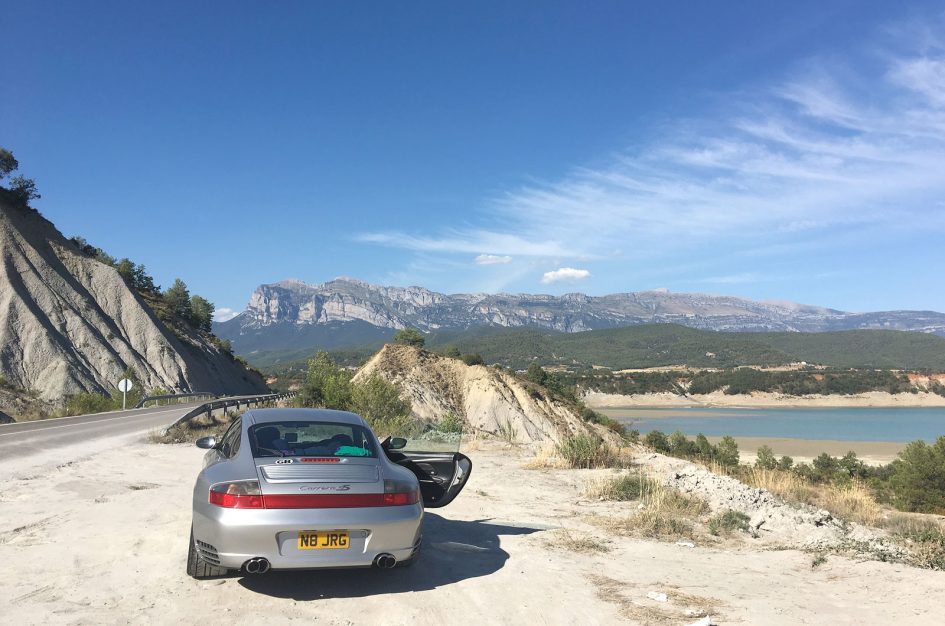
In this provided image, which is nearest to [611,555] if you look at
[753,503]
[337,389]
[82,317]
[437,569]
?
[437,569]

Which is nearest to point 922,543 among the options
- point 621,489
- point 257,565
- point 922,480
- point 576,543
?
point 576,543

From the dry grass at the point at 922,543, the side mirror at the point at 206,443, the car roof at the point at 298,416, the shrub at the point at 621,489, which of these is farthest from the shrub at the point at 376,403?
the dry grass at the point at 922,543

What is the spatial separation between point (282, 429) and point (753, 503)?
7074 millimetres

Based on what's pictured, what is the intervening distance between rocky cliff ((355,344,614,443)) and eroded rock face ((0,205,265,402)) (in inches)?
641

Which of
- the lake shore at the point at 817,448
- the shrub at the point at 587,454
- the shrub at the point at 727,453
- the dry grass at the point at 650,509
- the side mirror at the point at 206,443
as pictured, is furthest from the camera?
the lake shore at the point at 817,448

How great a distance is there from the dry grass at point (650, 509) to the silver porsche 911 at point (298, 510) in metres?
3.82

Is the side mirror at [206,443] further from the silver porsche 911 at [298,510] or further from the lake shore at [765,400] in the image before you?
the lake shore at [765,400]

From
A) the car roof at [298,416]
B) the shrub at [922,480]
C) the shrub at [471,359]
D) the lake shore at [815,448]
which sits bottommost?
the lake shore at [815,448]

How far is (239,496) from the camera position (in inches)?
204

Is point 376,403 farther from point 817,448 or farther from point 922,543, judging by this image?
point 817,448

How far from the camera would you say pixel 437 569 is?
6348 millimetres

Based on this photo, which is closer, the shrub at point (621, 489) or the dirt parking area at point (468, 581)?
the dirt parking area at point (468, 581)

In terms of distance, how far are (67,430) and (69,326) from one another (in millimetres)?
26714

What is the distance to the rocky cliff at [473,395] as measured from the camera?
143 ft
